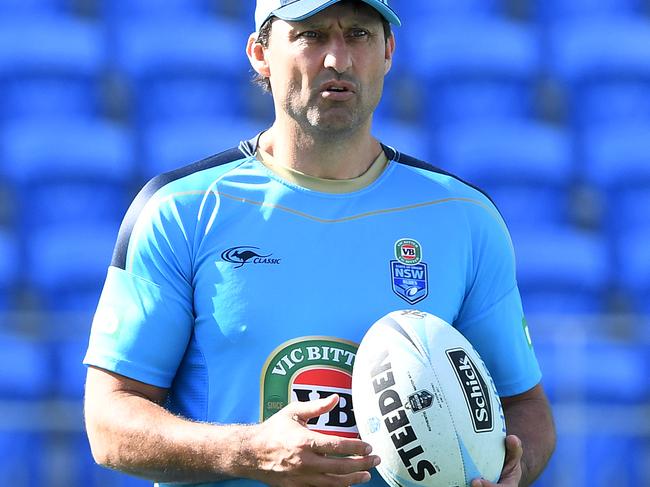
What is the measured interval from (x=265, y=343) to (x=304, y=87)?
1.97ft

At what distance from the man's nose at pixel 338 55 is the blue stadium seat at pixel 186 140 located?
3.64m

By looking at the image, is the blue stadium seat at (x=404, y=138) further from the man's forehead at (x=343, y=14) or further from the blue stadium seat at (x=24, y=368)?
the man's forehead at (x=343, y=14)

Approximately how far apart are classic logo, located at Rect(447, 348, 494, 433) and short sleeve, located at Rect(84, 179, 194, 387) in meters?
0.62

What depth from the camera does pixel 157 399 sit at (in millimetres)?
2727

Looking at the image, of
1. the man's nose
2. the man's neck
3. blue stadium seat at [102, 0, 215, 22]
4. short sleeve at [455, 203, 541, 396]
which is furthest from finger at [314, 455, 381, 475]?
blue stadium seat at [102, 0, 215, 22]

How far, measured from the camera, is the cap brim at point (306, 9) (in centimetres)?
271

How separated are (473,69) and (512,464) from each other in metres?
4.72

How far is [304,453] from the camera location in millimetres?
2289

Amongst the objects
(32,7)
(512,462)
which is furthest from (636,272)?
(512,462)

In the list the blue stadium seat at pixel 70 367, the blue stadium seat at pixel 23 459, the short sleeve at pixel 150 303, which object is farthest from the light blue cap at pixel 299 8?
the blue stadium seat at pixel 23 459

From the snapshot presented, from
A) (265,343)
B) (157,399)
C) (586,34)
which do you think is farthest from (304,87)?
(586,34)

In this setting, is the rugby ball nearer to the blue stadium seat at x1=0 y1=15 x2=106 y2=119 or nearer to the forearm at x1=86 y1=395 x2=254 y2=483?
the forearm at x1=86 y1=395 x2=254 y2=483

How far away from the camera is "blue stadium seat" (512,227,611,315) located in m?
6.34

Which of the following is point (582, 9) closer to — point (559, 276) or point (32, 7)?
point (559, 276)
